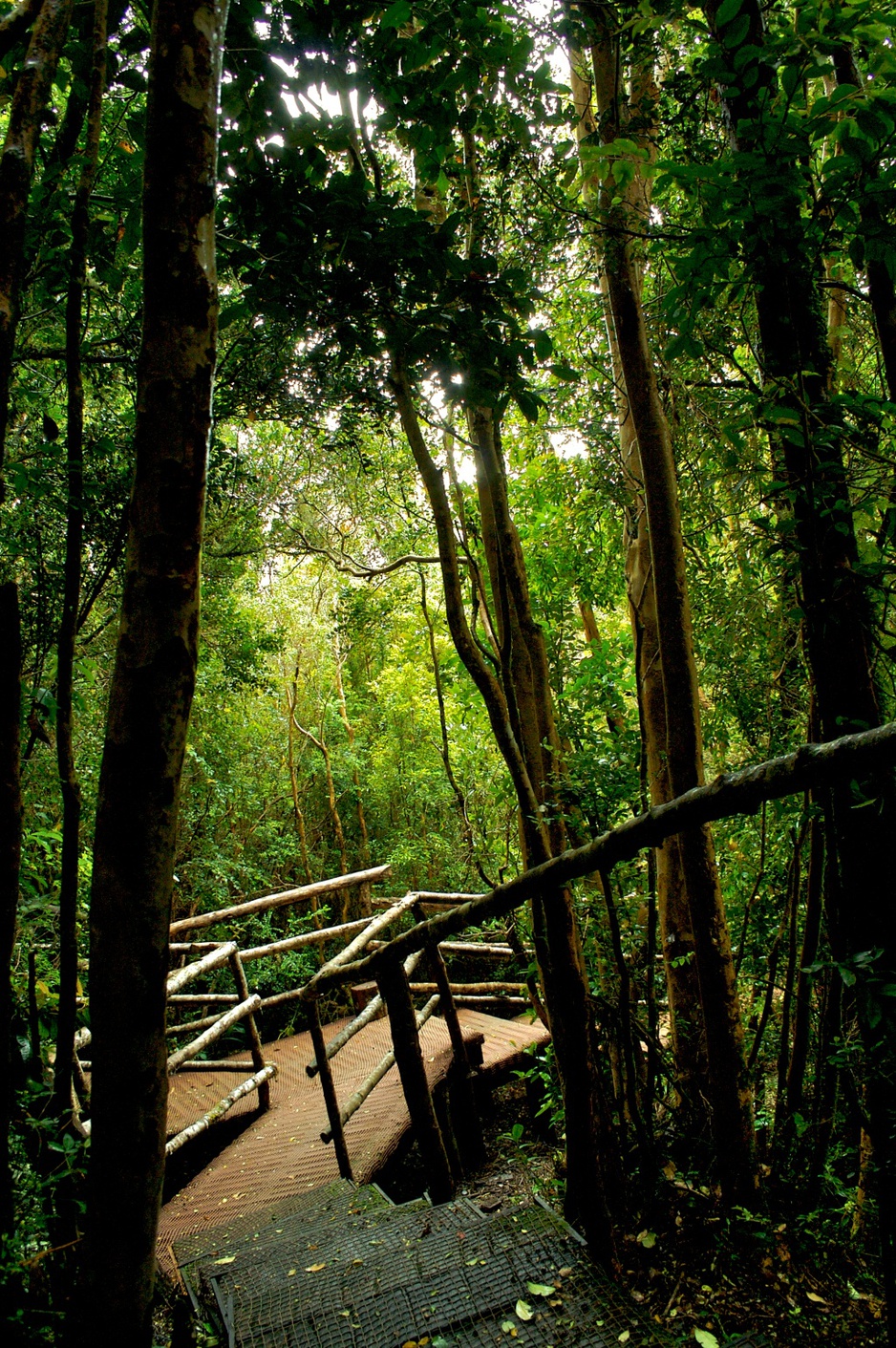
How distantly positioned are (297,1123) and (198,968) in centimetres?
129

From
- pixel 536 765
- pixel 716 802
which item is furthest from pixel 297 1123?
pixel 716 802

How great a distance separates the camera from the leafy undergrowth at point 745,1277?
173cm

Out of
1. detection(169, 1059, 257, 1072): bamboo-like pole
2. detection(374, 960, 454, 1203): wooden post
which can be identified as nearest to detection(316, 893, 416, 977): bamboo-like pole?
detection(169, 1059, 257, 1072): bamboo-like pole

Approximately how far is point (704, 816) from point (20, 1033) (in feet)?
6.49

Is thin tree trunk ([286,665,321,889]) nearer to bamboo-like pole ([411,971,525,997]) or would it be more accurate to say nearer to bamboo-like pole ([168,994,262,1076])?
bamboo-like pole ([411,971,525,997])

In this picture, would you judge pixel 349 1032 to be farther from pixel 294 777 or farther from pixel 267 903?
pixel 294 777

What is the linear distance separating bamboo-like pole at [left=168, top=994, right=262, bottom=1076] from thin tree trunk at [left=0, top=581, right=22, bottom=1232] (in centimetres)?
271

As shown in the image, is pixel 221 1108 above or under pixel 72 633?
under

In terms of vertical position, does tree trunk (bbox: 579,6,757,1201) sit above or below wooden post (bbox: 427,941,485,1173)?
above

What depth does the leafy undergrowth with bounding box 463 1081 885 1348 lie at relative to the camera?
1.73m

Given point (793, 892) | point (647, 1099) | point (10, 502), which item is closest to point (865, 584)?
point (793, 892)

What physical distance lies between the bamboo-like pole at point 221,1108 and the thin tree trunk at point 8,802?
106 inches

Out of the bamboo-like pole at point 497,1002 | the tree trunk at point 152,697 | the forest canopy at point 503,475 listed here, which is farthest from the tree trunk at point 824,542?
the bamboo-like pole at point 497,1002

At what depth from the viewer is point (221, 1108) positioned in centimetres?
431
